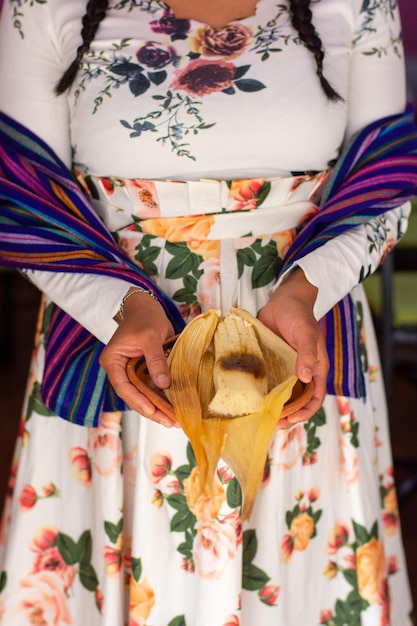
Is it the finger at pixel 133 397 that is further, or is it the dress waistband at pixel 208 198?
the dress waistband at pixel 208 198

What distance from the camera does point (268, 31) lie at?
107cm

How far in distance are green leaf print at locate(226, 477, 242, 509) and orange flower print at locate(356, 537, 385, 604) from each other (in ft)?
0.75

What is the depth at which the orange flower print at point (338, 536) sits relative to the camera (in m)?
1.12

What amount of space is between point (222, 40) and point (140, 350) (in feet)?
1.50

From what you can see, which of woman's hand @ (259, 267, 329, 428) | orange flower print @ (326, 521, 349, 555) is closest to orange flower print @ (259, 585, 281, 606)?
orange flower print @ (326, 521, 349, 555)

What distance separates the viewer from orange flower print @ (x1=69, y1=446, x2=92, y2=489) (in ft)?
3.57

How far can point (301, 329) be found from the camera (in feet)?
3.02

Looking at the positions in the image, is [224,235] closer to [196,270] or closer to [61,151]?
[196,270]

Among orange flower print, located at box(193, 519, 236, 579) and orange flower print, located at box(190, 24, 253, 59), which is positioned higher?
orange flower print, located at box(190, 24, 253, 59)

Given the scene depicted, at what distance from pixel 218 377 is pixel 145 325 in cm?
11

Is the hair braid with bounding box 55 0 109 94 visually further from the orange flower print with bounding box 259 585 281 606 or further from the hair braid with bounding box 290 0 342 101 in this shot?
the orange flower print with bounding box 259 585 281 606

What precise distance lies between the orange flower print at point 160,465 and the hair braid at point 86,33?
20.2 inches

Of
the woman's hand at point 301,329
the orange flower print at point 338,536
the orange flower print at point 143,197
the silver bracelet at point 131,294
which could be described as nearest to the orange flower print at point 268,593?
the orange flower print at point 338,536

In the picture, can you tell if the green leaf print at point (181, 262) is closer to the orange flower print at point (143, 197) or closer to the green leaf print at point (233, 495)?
the orange flower print at point (143, 197)
